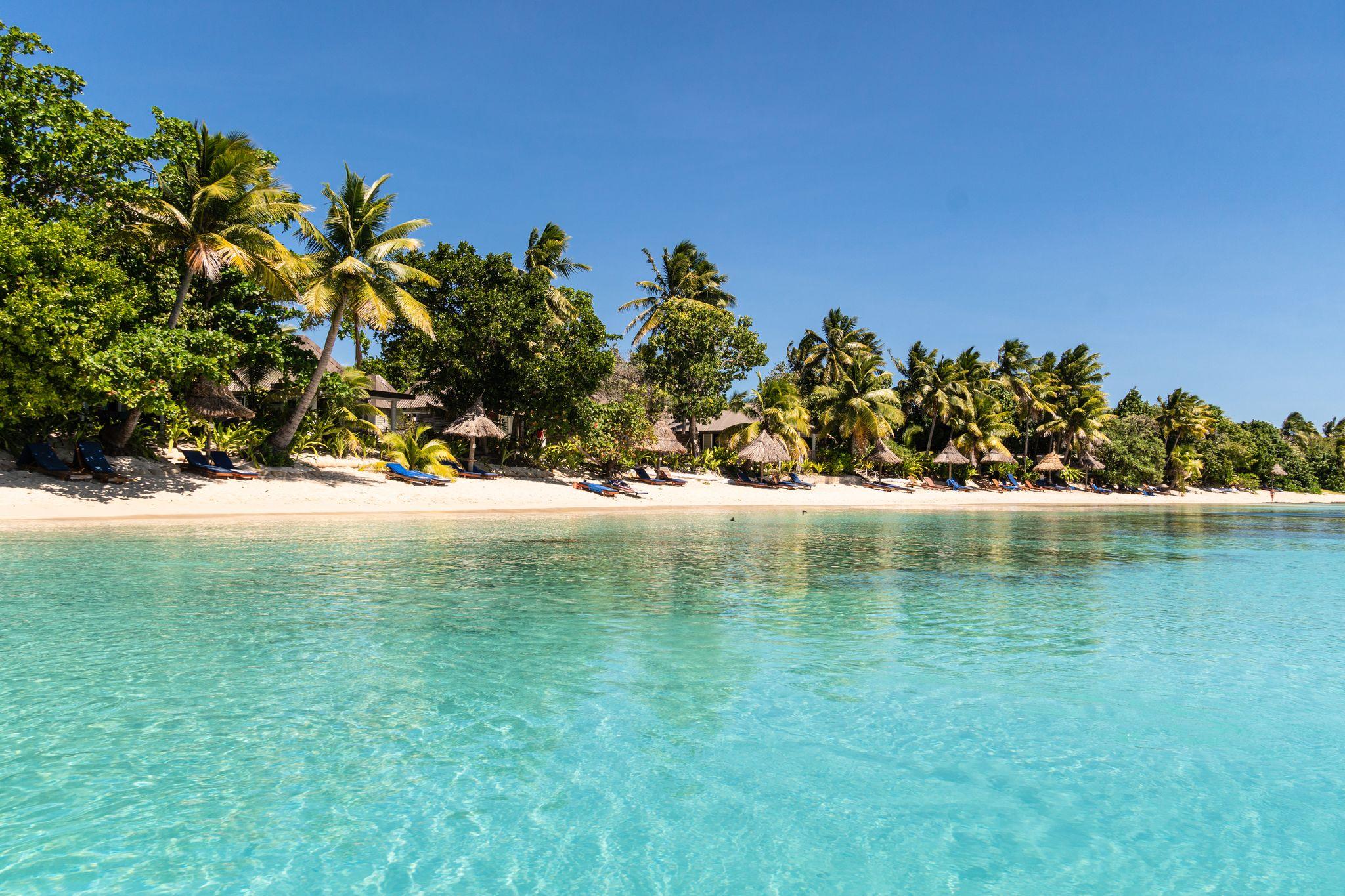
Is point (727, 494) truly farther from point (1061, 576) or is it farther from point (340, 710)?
point (340, 710)

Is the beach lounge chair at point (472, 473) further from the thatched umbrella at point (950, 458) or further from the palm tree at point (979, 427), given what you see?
the palm tree at point (979, 427)

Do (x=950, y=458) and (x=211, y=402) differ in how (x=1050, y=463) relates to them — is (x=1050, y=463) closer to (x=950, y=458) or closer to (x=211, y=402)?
(x=950, y=458)

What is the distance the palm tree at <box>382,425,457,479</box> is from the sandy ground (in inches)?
48.1

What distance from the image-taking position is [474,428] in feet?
92.0

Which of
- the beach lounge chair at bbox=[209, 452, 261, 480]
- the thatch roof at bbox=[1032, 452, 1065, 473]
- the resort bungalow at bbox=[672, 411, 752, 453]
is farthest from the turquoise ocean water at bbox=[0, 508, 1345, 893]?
the thatch roof at bbox=[1032, 452, 1065, 473]

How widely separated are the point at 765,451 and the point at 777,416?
322 cm

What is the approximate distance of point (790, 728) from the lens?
5.25m

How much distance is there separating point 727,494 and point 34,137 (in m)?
25.4

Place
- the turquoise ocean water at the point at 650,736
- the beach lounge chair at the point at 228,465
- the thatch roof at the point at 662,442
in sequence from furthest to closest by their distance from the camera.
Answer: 1. the thatch roof at the point at 662,442
2. the beach lounge chair at the point at 228,465
3. the turquoise ocean water at the point at 650,736

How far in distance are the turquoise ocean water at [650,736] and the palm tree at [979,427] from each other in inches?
1474

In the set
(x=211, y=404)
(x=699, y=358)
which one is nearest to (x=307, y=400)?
(x=211, y=404)

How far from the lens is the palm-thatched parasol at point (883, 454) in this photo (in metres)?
42.2

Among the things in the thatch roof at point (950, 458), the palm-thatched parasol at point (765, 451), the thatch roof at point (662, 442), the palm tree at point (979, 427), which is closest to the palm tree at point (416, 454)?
the thatch roof at point (662, 442)

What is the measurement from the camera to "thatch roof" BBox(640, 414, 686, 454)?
3269 centimetres
